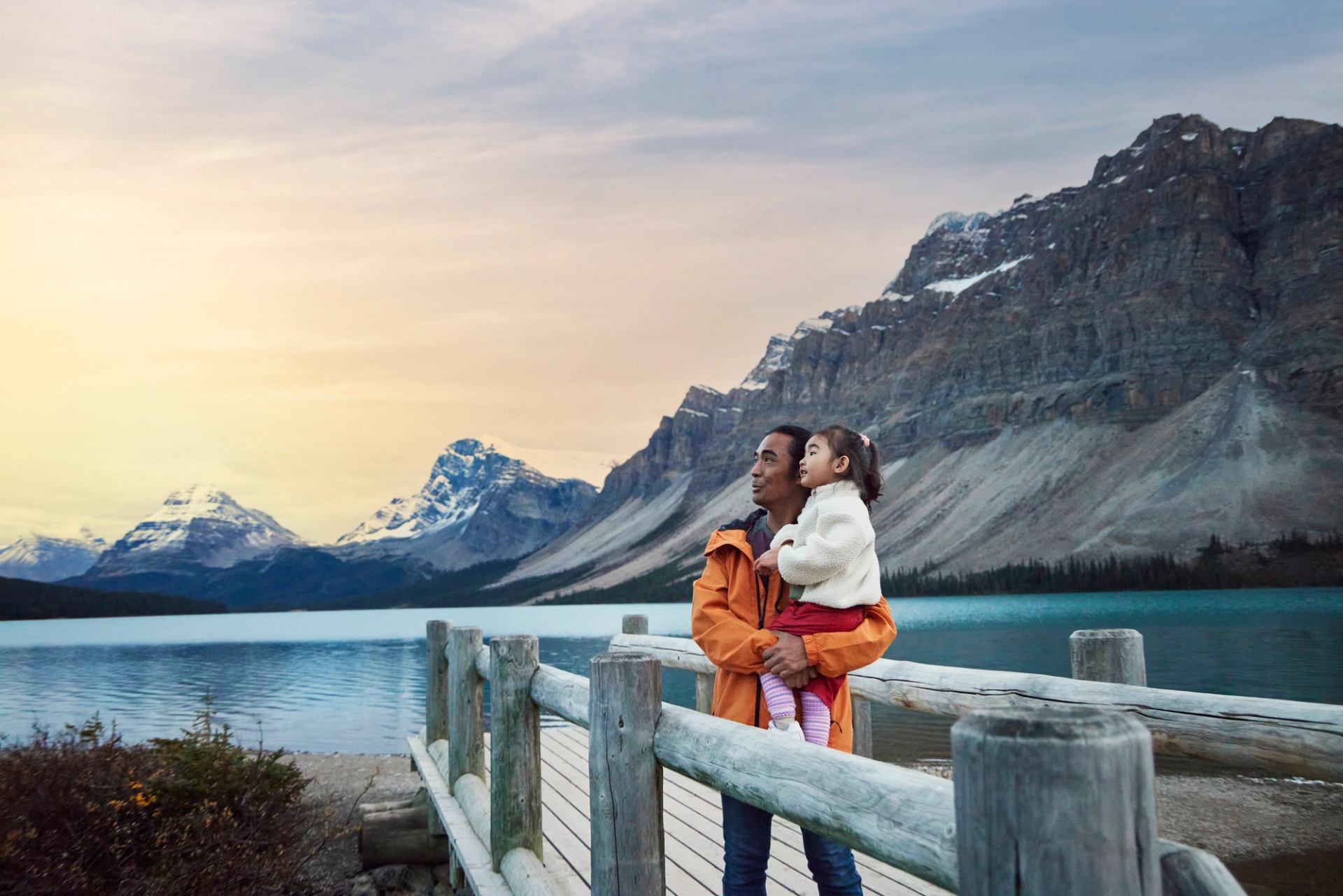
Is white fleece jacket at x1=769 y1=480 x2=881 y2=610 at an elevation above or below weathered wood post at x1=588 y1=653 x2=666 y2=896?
above

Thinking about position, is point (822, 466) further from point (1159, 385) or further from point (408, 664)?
point (1159, 385)

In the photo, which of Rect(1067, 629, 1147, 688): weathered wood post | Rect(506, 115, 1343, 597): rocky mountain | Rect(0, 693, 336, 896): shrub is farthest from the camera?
Rect(506, 115, 1343, 597): rocky mountain

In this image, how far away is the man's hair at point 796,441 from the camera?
3.84 metres

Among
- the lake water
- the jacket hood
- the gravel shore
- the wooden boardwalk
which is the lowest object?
the lake water

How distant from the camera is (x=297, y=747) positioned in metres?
23.4

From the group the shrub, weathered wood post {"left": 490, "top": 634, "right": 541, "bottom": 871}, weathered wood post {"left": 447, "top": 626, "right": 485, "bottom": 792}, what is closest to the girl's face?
weathered wood post {"left": 490, "top": 634, "right": 541, "bottom": 871}

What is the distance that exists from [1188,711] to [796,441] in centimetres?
177

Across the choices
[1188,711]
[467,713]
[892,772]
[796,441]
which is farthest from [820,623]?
[467,713]

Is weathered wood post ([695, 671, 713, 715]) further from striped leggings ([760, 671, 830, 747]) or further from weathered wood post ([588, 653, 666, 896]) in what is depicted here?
striped leggings ([760, 671, 830, 747])

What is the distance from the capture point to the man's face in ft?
12.5

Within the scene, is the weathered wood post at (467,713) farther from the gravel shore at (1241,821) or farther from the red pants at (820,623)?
the red pants at (820,623)

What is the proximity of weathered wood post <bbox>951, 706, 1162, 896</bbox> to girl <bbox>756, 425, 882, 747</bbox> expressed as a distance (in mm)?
1676

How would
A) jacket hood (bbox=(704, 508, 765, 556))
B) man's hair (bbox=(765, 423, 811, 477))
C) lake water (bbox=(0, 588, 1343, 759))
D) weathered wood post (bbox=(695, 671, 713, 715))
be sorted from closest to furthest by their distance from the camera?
jacket hood (bbox=(704, 508, 765, 556)) < man's hair (bbox=(765, 423, 811, 477)) < weathered wood post (bbox=(695, 671, 713, 715)) < lake water (bbox=(0, 588, 1343, 759))

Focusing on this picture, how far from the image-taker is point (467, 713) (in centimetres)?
700
